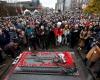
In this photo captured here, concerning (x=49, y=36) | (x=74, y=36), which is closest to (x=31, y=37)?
(x=49, y=36)

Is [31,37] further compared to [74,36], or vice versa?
[74,36]

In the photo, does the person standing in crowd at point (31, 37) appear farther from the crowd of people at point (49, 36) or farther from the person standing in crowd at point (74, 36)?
the person standing in crowd at point (74, 36)

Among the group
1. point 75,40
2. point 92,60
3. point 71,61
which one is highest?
point 71,61

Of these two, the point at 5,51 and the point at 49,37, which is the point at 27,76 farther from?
the point at 49,37

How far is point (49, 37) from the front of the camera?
24219 mm

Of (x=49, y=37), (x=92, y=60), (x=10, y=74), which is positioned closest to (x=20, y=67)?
(x=10, y=74)

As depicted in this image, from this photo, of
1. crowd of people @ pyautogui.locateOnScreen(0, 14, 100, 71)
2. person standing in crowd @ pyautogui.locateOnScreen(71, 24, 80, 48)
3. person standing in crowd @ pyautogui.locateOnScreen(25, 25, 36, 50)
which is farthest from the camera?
person standing in crowd @ pyautogui.locateOnScreen(71, 24, 80, 48)

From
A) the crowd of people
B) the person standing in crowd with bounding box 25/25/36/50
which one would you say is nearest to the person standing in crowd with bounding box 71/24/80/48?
the crowd of people

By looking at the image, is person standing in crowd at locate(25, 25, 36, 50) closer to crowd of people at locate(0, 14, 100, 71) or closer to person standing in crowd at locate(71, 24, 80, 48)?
crowd of people at locate(0, 14, 100, 71)

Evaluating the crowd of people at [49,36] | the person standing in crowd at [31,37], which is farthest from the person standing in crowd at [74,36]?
the person standing in crowd at [31,37]

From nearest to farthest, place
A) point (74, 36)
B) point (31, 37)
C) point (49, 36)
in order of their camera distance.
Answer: point (31, 37) → point (49, 36) → point (74, 36)

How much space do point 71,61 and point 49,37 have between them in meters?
15.3

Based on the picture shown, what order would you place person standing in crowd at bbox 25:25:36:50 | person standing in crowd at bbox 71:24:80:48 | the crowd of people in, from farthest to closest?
person standing in crowd at bbox 71:24:80:48 < person standing in crowd at bbox 25:25:36:50 < the crowd of people

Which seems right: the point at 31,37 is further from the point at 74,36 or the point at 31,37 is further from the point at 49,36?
the point at 74,36
